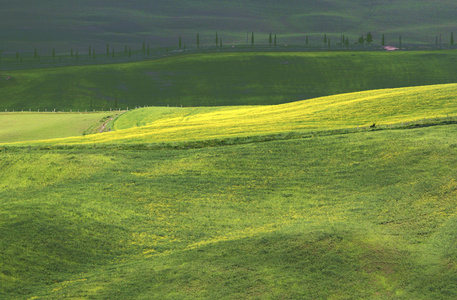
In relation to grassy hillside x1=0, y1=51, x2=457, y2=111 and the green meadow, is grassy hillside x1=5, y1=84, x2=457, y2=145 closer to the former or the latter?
the green meadow

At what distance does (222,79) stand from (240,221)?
9872 centimetres

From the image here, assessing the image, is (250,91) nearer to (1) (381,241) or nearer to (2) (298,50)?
(2) (298,50)

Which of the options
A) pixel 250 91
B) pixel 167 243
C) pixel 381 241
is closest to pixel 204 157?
pixel 167 243

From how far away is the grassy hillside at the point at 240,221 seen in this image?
62.6ft

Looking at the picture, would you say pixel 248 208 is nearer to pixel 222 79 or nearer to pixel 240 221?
pixel 240 221

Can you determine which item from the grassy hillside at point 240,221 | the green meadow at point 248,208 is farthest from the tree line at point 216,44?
the grassy hillside at point 240,221

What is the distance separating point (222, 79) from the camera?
121188mm

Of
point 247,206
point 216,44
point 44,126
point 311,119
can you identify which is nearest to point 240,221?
point 247,206

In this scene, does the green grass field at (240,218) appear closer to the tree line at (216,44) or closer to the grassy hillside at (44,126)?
the grassy hillside at (44,126)

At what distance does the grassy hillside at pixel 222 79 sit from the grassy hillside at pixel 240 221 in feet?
232

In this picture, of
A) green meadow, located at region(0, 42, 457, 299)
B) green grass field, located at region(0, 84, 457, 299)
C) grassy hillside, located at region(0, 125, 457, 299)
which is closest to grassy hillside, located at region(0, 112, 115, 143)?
green meadow, located at region(0, 42, 457, 299)

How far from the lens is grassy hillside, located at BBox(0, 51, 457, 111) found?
10644cm

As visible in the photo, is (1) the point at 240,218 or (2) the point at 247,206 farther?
(2) the point at 247,206

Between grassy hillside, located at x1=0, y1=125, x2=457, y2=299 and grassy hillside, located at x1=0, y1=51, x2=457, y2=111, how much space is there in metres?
70.8
